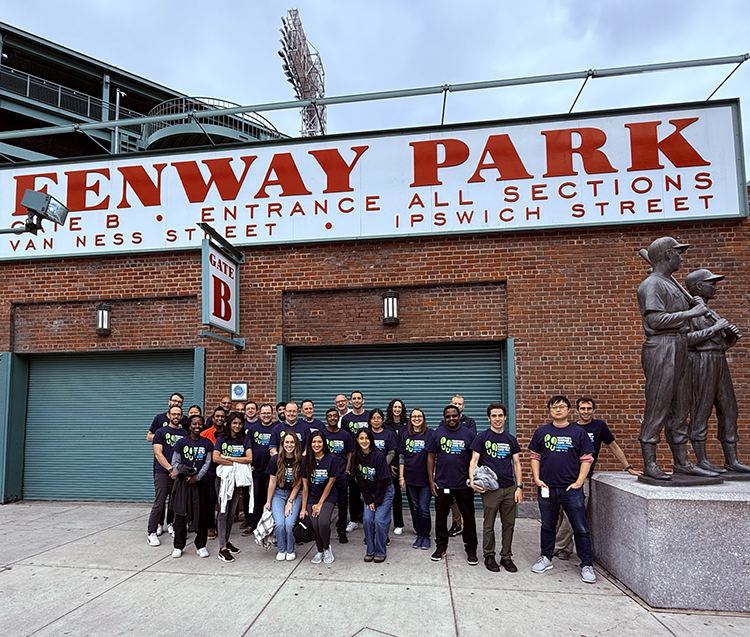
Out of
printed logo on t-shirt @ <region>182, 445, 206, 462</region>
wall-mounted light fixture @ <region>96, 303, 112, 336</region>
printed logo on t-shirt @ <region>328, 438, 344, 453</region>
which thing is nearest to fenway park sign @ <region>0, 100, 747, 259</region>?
wall-mounted light fixture @ <region>96, 303, 112, 336</region>

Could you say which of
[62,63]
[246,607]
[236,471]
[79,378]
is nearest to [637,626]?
[246,607]

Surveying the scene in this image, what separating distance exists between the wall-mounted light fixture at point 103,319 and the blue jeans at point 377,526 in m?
6.47

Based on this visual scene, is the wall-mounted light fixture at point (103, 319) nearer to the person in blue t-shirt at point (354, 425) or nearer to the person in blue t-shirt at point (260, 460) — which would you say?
the person in blue t-shirt at point (260, 460)

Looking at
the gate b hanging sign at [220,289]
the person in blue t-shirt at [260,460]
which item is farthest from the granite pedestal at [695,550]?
the gate b hanging sign at [220,289]

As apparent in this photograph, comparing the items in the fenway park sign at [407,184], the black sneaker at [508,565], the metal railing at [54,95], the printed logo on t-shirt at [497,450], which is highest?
the metal railing at [54,95]

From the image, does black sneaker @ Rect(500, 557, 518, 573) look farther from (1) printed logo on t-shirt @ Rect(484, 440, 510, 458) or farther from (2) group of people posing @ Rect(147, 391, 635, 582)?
(1) printed logo on t-shirt @ Rect(484, 440, 510, 458)

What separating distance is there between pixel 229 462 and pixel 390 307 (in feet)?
12.8

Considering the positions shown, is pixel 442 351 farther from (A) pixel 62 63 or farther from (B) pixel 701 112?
(A) pixel 62 63

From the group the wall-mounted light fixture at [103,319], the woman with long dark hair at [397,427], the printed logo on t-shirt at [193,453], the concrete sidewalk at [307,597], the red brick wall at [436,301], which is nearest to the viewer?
the concrete sidewalk at [307,597]

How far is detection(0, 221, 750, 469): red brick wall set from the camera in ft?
27.8

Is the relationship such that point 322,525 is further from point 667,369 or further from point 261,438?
point 667,369

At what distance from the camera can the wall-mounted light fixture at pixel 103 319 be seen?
9.83 m

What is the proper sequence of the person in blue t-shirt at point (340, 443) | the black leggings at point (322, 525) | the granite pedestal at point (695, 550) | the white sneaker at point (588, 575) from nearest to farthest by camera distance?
1. the granite pedestal at point (695, 550)
2. the white sneaker at point (588, 575)
3. the black leggings at point (322, 525)
4. the person in blue t-shirt at point (340, 443)

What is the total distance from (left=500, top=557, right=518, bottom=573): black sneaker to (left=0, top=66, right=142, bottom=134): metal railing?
2997cm
